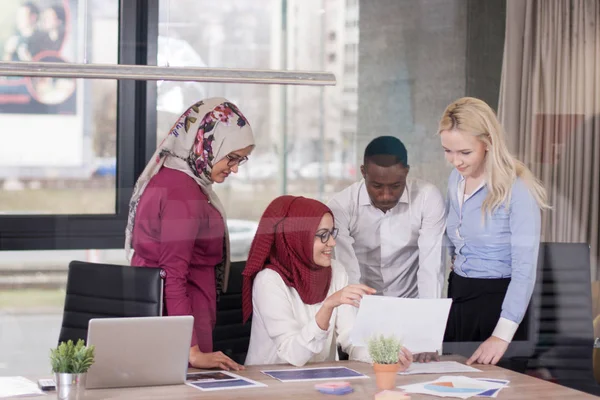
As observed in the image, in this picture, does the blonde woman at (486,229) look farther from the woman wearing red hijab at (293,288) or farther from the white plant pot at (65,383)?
the white plant pot at (65,383)

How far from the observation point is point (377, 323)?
297 centimetres

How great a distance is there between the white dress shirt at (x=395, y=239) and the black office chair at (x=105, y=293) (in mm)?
1184

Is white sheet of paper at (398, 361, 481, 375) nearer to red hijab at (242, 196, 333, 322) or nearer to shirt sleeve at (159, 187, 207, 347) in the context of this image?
red hijab at (242, 196, 333, 322)

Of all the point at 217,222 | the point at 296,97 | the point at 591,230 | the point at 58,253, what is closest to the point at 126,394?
the point at 217,222

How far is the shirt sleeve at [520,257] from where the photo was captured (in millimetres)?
3953

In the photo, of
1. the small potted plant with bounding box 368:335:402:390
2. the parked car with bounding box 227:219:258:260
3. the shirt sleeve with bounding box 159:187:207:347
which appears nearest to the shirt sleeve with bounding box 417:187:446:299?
the parked car with bounding box 227:219:258:260

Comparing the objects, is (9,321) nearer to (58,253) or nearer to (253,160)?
(58,253)

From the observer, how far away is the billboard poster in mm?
4207

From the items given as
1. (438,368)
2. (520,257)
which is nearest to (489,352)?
(438,368)

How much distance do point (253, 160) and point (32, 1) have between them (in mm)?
1234

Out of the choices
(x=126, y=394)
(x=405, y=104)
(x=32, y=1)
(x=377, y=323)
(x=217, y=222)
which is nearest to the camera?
(x=126, y=394)

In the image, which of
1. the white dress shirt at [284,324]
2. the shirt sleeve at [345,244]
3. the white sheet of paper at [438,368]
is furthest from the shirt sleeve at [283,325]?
the shirt sleeve at [345,244]

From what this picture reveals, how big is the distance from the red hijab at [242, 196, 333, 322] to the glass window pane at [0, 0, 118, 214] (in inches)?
45.1

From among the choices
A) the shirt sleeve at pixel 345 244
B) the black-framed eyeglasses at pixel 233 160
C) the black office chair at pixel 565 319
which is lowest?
the black office chair at pixel 565 319
